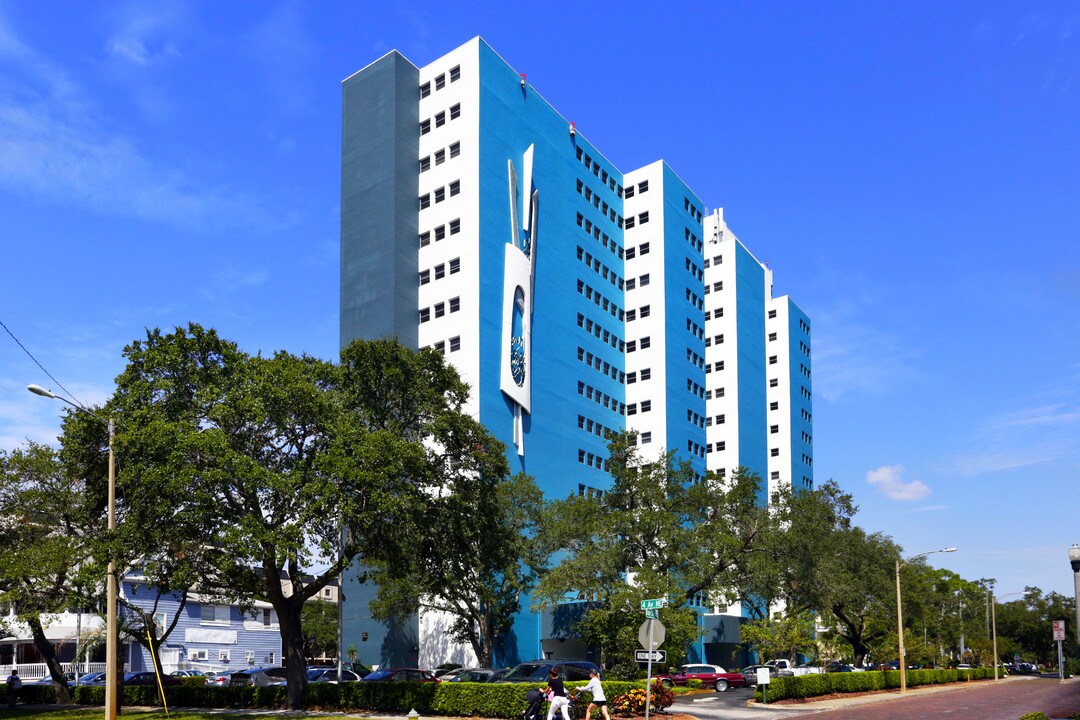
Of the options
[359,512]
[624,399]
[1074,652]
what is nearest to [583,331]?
[624,399]

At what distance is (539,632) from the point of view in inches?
3031

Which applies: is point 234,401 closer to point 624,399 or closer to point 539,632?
point 539,632

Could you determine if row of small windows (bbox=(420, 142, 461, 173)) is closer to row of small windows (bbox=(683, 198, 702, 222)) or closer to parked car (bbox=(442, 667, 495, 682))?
row of small windows (bbox=(683, 198, 702, 222))

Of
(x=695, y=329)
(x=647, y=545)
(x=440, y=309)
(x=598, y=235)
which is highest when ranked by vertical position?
(x=598, y=235)

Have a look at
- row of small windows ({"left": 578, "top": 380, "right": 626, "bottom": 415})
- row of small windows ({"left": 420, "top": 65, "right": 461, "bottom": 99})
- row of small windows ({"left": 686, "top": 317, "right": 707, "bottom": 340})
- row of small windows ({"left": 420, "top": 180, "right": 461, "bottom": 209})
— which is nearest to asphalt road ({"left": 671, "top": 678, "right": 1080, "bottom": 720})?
row of small windows ({"left": 578, "top": 380, "right": 626, "bottom": 415})

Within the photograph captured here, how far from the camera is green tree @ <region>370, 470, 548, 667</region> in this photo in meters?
41.3

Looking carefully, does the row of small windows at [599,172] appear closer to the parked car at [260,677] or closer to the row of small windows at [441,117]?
the row of small windows at [441,117]

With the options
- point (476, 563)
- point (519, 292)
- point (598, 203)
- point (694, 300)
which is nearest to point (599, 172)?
point (598, 203)

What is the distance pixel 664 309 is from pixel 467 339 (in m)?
30.3

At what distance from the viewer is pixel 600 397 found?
3676 inches

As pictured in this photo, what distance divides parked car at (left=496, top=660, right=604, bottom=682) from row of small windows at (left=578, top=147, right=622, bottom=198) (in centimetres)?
6089

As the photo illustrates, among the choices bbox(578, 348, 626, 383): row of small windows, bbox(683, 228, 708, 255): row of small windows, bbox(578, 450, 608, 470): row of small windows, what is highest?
bbox(683, 228, 708, 255): row of small windows

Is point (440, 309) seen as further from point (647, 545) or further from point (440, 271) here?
point (647, 545)

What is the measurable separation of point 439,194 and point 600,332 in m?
22.7
